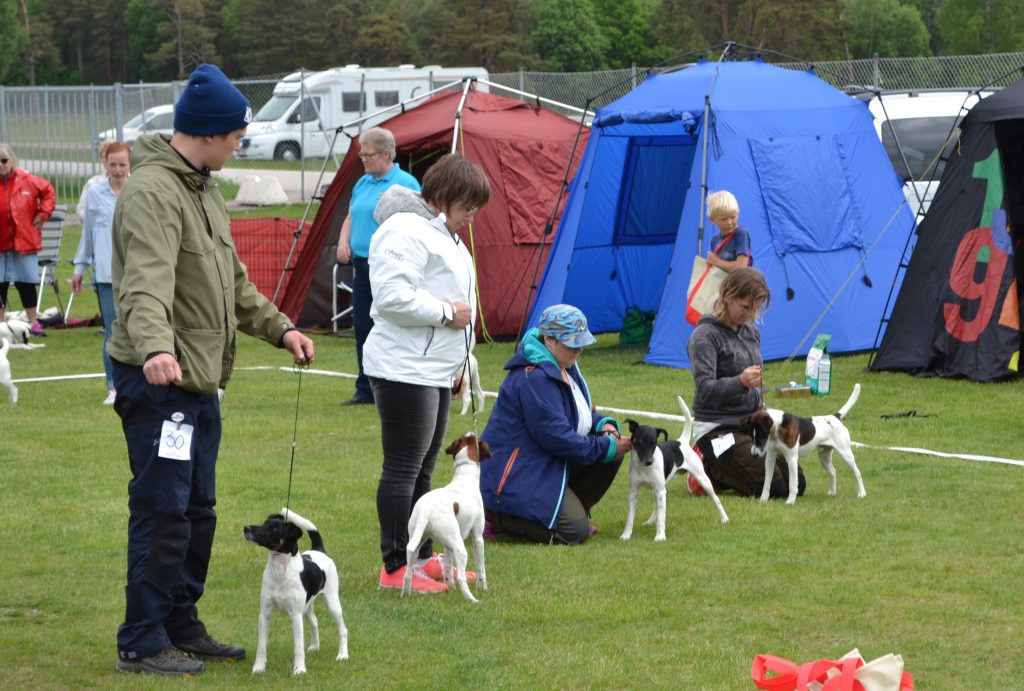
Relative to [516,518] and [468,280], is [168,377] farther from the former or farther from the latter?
[516,518]

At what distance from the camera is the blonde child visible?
9469mm

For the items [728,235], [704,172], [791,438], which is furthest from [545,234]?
[791,438]

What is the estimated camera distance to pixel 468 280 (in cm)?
509

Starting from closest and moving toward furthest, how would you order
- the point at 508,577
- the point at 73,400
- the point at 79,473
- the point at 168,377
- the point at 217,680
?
the point at 168,377 → the point at 217,680 → the point at 508,577 → the point at 79,473 → the point at 73,400

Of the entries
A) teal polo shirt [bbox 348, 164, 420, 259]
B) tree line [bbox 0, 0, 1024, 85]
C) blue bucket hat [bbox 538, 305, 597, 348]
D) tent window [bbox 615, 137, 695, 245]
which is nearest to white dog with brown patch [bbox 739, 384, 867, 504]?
blue bucket hat [bbox 538, 305, 597, 348]

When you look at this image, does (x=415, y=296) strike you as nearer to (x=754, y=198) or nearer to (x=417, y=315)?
(x=417, y=315)

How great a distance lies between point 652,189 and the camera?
12328 millimetres

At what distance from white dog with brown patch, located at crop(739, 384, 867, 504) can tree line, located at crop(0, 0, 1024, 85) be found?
30982 millimetres

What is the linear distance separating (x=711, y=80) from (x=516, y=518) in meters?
6.30

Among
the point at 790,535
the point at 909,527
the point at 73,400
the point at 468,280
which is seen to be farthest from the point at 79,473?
the point at 909,527

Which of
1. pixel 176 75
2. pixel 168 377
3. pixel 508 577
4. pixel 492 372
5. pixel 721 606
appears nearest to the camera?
pixel 168 377

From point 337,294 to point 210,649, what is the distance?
9326 mm

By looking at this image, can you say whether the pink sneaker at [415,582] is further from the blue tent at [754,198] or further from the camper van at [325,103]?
the camper van at [325,103]

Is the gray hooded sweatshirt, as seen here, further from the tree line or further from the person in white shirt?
the tree line
